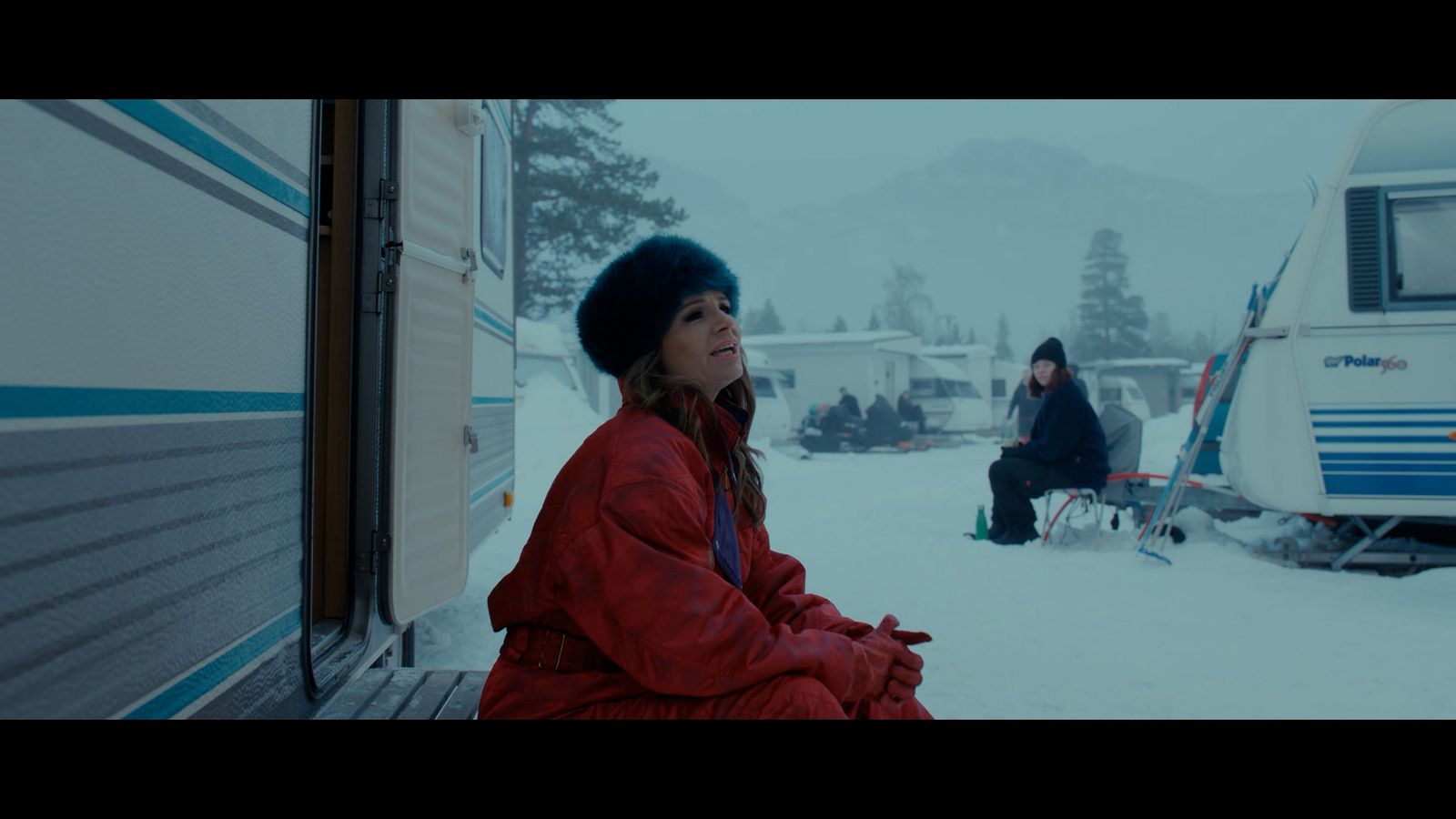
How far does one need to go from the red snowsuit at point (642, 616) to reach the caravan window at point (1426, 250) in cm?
519

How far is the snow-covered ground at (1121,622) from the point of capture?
338 cm

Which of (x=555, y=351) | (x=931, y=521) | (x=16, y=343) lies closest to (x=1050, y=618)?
(x=931, y=521)

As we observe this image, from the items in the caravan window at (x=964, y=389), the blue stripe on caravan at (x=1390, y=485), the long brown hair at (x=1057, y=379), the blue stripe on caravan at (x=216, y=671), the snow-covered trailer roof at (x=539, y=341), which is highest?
the snow-covered trailer roof at (x=539, y=341)

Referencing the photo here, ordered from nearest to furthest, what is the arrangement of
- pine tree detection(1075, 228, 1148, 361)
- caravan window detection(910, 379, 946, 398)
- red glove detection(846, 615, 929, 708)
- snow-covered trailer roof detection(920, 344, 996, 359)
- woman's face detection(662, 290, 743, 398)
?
1. red glove detection(846, 615, 929, 708)
2. woman's face detection(662, 290, 743, 398)
3. caravan window detection(910, 379, 946, 398)
4. snow-covered trailer roof detection(920, 344, 996, 359)
5. pine tree detection(1075, 228, 1148, 361)

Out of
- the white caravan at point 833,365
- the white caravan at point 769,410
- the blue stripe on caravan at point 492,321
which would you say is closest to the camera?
the blue stripe on caravan at point 492,321

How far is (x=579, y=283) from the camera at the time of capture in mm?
27703

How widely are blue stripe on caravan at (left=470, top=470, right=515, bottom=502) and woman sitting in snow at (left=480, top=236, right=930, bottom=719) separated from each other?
7.57 ft

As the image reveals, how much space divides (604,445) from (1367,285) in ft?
17.7

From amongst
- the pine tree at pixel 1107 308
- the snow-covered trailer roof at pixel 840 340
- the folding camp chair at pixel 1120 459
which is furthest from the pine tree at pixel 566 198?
the pine tree at pixel 1107 308

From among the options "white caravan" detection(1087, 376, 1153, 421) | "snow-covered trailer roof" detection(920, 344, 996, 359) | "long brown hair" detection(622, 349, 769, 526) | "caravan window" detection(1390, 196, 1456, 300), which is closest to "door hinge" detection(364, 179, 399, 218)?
"long brown hair" detection(622, 349, 769, 526)

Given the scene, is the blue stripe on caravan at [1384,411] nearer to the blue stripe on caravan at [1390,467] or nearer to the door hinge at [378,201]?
the blue stripe on caravan at [1390,467]

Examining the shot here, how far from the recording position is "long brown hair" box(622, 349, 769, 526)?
176 cm

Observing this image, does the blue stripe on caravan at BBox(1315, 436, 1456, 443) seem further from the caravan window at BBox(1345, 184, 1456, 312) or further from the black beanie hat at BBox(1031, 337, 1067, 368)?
the black beanie hat at BBox(1031, 337, 1067, 368)

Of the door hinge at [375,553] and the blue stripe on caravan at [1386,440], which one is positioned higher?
the blue stripe on caravan at [1386,440]
